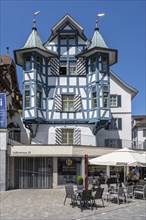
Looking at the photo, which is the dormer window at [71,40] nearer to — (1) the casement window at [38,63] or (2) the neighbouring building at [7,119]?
(1) the casement window at [38,63]

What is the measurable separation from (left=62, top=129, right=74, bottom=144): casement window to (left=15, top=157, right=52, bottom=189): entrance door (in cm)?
620

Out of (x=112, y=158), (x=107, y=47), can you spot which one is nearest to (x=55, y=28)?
(x=107, y=47)

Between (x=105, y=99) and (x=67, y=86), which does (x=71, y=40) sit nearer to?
(x=67, y=86)

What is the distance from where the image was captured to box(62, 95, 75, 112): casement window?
3073 cm

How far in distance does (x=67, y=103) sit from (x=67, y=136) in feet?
10.5

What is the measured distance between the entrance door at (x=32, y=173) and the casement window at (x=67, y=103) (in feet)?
25.5

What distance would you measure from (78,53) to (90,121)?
6.94 metres

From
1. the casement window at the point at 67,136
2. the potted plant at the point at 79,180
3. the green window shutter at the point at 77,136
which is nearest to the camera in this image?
the potted plant at the point at 79,180

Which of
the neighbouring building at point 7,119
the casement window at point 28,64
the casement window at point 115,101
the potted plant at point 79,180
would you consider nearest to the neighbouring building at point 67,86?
the casement window at point 28,64

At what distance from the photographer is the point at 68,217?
12078mm

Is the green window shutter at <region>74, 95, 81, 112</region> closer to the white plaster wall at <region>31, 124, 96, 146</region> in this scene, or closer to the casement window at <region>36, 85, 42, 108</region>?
the white plaster wall at <region>31, 124, 96, 146</region>

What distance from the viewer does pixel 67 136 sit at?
30250 mm

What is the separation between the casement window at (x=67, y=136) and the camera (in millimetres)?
30250

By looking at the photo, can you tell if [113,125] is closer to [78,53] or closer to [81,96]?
A: [81,96]
